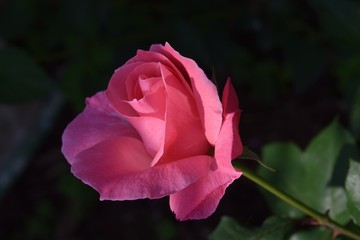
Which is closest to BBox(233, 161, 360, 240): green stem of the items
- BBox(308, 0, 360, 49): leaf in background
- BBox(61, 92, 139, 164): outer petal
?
BBox(61, 92, 139, 164): outer petal

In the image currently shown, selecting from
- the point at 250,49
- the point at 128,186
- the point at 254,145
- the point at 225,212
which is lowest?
the point at 225,212

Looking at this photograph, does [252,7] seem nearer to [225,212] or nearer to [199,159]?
[225,212]

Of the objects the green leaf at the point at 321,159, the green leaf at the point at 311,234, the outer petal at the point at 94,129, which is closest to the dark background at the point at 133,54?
the green leaf at the point at 321,159

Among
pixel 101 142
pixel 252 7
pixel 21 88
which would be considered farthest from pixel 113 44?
pixel 101 142

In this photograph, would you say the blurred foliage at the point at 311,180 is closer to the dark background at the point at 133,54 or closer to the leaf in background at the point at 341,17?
the dark background at the point at 133,54

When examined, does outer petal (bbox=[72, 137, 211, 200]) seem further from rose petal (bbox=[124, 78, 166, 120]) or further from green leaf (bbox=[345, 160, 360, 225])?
green leaf (bbox=[345, 160, 360, 225])

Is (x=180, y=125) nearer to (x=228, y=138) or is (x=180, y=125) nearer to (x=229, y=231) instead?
(x=228, y=138)

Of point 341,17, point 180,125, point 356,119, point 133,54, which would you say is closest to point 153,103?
point 180,125
